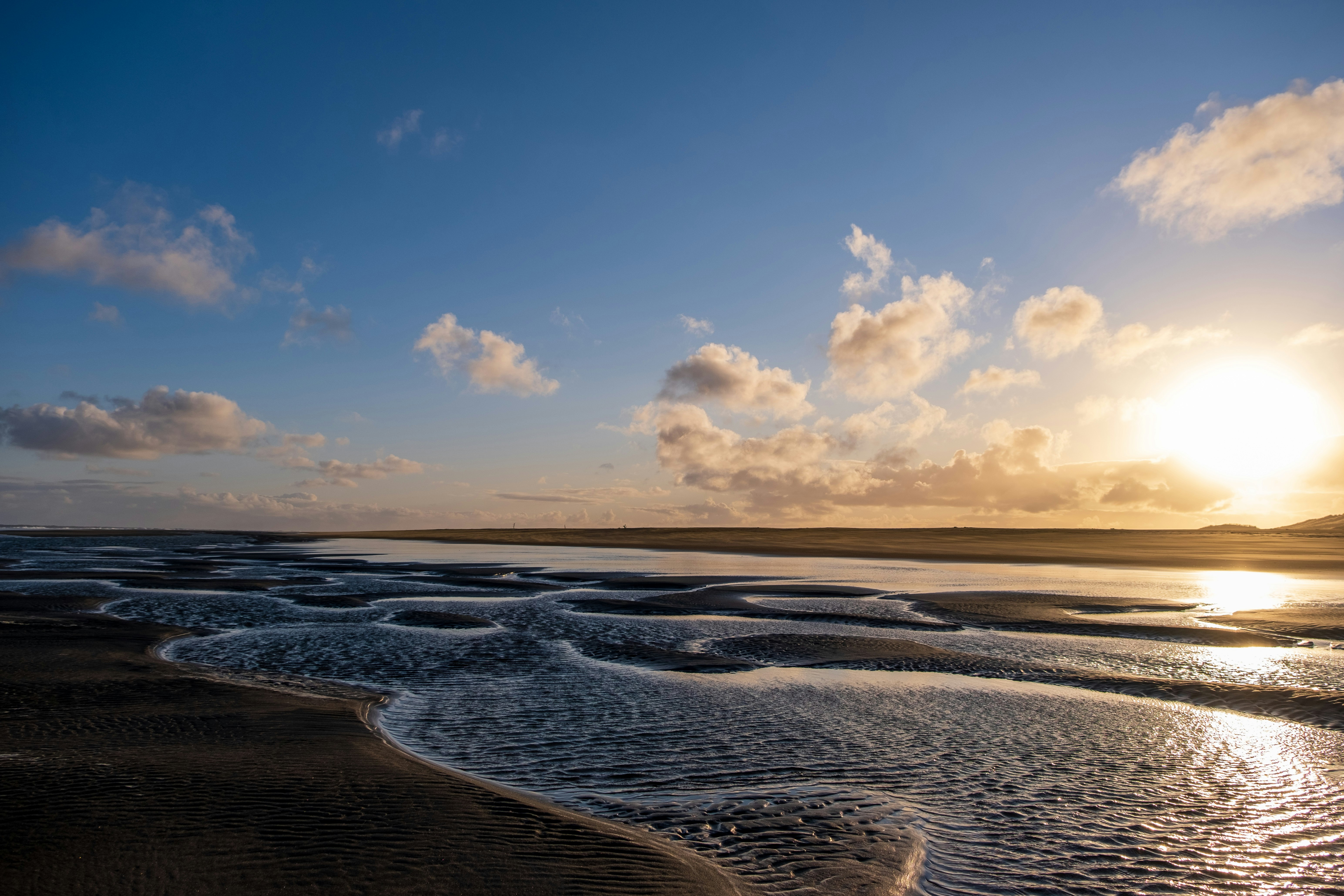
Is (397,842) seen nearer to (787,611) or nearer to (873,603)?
(787,611)

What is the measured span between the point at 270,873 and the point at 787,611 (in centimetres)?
2392

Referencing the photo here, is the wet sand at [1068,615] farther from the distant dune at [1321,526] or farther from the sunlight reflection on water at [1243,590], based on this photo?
the distant dune at [1321,526]

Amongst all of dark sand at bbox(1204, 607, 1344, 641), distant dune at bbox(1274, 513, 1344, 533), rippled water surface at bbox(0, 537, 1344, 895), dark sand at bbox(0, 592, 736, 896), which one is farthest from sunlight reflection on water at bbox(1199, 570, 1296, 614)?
distant dune at bbox(1274, 513, 1344, 533)

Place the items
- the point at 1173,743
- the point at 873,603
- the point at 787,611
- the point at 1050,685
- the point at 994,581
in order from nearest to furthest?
the point at 1173,743, the point at 1050,685, the point at 787,611, the point at 873,603, the point at 994,581

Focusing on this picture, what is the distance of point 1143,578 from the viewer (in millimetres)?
45906

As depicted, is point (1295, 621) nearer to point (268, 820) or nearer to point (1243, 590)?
point (1243, 590)

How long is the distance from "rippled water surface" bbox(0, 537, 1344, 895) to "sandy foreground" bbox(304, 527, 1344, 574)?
164 feet

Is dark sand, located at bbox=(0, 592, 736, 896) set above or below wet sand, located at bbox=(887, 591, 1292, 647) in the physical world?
above

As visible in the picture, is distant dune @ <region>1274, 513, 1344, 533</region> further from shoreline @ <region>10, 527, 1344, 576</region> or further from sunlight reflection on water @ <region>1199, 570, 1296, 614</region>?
sunlight reflection on water @ <region>1199, 570, 1296, 614</region>

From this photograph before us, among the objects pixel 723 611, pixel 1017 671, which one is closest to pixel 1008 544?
pixel 723 611

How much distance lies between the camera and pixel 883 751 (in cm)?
1120

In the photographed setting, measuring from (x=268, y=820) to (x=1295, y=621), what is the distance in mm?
30868

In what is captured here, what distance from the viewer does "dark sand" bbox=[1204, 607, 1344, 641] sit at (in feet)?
75.4

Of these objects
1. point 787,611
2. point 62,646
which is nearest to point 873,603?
point 787,611
